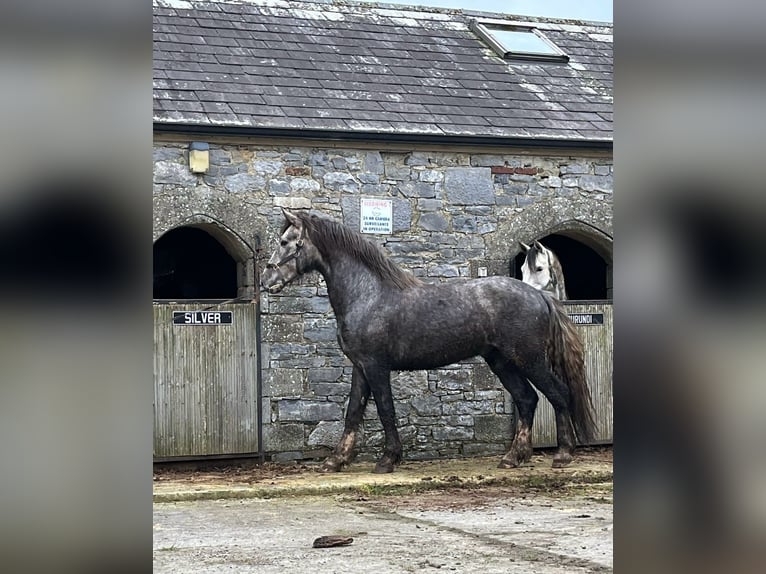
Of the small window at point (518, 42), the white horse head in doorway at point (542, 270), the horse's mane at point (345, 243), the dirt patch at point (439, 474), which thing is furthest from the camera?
the small window at point (518, 42)

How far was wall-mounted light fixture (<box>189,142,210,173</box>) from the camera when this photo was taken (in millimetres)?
9555

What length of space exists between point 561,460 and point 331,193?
3213 mm

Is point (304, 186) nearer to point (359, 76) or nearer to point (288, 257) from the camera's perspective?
point (288, 257)

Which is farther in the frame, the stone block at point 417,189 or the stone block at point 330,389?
the stone block at point 417,189

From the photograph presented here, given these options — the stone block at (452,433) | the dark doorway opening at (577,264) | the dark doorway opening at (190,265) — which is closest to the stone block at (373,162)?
the stone block at (452,433)

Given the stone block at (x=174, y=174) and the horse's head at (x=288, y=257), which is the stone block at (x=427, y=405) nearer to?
the horse's head at (x=288, y=257)

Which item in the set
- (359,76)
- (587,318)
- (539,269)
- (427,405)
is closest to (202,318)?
(427,405)

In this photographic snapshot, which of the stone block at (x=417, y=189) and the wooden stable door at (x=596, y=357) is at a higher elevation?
the stone block at (x=417, y=189)

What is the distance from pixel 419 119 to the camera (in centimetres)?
1033

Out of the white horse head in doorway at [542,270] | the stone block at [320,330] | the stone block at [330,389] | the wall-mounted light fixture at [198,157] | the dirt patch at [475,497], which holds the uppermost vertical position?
the wall-mounted light fixture at [198,157]

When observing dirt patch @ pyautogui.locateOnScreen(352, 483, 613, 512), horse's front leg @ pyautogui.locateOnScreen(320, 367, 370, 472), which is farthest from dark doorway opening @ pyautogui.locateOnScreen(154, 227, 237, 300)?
dirt patch @ pyautogui.locateOnScreen(352, 483, 613, 512)

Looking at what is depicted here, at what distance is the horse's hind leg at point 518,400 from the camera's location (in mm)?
9453

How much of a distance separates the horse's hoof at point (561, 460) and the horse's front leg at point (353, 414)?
5.79ft

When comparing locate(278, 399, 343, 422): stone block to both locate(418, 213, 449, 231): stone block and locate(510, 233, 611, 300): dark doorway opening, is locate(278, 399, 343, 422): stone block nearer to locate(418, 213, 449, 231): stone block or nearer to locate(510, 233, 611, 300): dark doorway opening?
locate(418, 213, 449, 231): stone block
